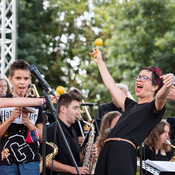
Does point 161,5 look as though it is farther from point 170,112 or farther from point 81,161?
point 81,161

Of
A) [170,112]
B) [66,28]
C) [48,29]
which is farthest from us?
[66,28]

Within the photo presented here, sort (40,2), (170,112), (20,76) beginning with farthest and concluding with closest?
(40,2)
(170,112)
(20,76)

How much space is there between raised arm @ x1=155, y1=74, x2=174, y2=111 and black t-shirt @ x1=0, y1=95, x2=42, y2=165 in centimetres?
127

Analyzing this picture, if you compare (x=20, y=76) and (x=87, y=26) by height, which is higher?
(x=87, y=26)

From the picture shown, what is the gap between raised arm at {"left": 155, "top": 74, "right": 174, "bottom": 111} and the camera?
268cm

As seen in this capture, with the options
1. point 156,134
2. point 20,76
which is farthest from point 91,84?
point 20,76

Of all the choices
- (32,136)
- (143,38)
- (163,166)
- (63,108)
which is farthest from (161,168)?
(143,38)

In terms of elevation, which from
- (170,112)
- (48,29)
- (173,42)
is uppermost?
(48,29)

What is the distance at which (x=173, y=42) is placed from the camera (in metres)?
15.0

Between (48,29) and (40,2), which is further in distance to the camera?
(48,29)

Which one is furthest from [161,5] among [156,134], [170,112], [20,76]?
[20,76]

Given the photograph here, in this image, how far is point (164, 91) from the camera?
279cm

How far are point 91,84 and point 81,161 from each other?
14.8 metres

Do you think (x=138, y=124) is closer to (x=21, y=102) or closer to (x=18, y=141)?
(x=21, y=102)
